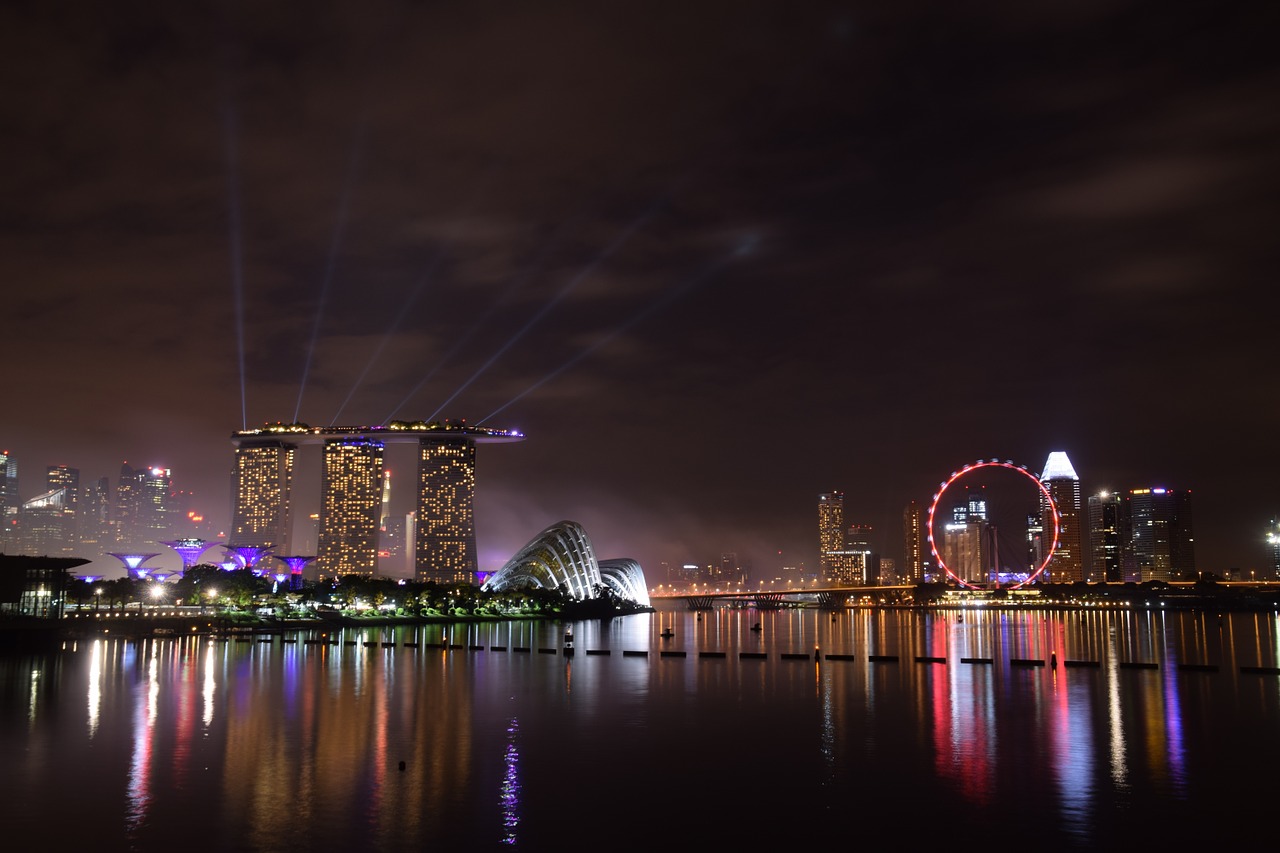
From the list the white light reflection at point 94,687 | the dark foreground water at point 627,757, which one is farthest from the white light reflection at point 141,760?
the white light reflection at point 94,687

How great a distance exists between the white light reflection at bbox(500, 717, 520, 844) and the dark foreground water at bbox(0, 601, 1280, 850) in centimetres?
11

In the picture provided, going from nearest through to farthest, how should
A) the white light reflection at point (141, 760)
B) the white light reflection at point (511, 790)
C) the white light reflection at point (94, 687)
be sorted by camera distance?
the white light reflection at point (511, 790)
the white light reflection at point (141, 760)
the white light reflection at point (94, 687)

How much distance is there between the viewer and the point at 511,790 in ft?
109

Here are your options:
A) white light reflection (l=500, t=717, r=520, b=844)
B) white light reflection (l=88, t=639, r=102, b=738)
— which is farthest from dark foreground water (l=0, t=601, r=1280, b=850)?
white light reflection (l=88, t=639, r=102, b=738)

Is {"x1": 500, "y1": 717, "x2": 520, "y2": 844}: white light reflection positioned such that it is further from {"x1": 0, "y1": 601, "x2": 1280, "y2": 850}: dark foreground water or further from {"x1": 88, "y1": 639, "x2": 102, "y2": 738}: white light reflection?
{"x1": 88, "y1": 639, "x2": 102, "y2": 738}: white light reflection

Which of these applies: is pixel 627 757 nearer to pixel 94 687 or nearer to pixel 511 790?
pixel 511 790

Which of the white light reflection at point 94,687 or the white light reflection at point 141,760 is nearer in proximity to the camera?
the white light reflection at point 141,760

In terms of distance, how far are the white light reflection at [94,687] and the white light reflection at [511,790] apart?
17408 mm

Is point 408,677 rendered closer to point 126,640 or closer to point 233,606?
point 126,640

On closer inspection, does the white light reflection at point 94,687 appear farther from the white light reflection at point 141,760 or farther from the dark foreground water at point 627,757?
the white light reflection at point 141,760

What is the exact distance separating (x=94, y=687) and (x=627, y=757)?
120 ft

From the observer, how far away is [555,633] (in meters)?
133

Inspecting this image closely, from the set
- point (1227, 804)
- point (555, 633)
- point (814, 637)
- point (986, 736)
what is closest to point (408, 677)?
point (986, 736)

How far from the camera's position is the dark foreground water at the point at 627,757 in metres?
28.5
